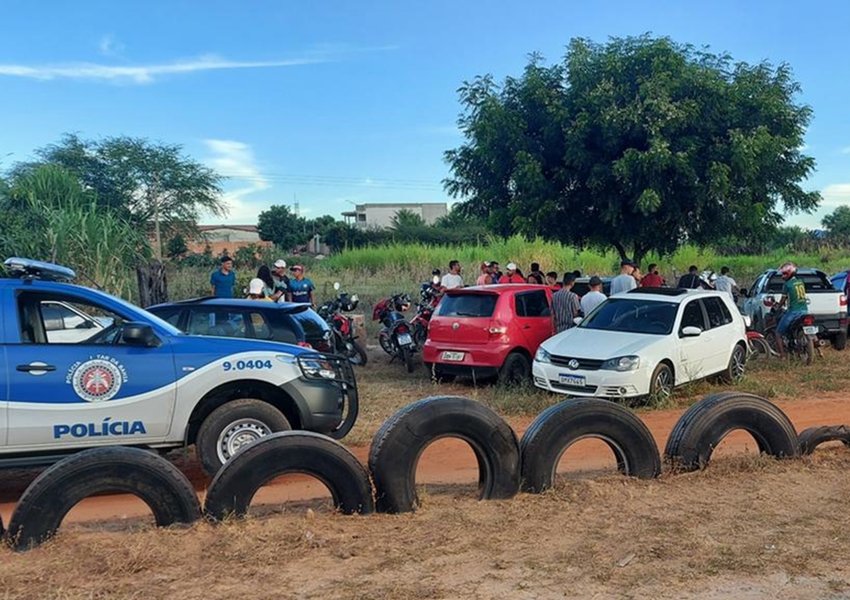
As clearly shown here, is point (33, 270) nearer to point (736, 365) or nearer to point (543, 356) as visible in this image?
point (543, 356)

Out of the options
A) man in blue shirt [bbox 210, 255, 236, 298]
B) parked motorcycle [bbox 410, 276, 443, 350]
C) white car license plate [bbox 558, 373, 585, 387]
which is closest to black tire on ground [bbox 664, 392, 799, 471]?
white car license plate [bbox 558, 373, 585, 387]

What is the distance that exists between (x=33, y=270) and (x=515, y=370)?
23.4 ft

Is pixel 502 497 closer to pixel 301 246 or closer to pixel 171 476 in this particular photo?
pixel 171 476

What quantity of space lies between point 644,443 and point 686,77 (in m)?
12.2

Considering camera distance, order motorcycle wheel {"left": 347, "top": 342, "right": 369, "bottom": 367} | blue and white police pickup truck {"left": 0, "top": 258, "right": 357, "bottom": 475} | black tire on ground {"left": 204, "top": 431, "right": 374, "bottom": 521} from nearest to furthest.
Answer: black tire on ground {"left": 204, "top": 431, "right": 374, "bottom": 521} < blue and white police pickup truck {"left": 0, "top": 258, "right": 357, "bottom": 475} < motorcycle wheel {"left": 347, "top": 342, "right": 369, "bottom": 367}

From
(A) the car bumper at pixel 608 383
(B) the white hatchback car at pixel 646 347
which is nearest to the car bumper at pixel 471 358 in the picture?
(B) the white hatchback car at pixel 646 347

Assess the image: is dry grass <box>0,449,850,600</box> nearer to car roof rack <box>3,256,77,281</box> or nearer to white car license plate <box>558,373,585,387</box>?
car roof rack <box>3,256,77,281</box>

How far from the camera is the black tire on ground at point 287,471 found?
17.5 feet

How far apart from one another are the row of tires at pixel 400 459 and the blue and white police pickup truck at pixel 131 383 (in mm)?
1333

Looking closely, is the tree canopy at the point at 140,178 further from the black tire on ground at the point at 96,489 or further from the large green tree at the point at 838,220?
the large green tree at the point at 838,220

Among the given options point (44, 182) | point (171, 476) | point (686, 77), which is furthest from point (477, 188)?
point (171, 476)

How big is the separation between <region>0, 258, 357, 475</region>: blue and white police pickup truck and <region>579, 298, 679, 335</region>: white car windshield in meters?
5.31

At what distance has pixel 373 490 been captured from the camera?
5.70 metres

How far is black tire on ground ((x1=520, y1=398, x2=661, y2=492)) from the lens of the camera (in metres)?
6.10
